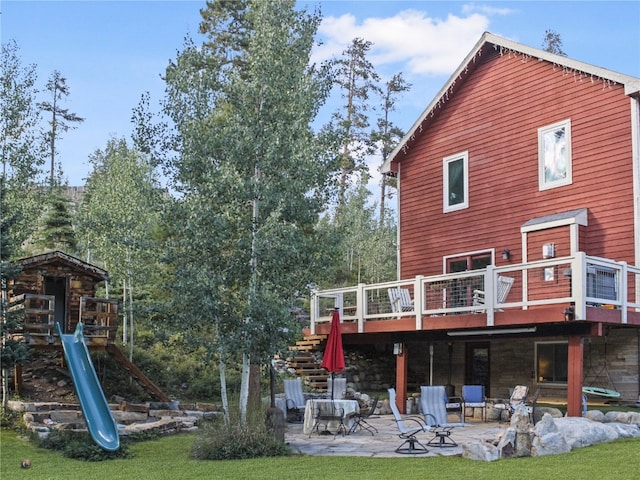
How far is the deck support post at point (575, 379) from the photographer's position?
11773 mm

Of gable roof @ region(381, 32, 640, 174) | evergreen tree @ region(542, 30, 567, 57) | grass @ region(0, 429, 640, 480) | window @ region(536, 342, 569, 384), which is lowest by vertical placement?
grass @ region(0, 429, 640, 480)

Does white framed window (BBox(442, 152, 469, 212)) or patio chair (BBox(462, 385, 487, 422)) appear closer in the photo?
patio chair (BBox(462, 385, 487, 422))

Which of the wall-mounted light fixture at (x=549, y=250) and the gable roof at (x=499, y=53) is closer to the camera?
the gable roof at (x=499, y=53)

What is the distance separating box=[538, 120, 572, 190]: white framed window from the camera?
15.6m

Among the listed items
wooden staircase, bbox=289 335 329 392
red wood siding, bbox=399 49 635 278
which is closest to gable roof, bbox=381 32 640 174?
red wood siding, bbox=399 49 635 278

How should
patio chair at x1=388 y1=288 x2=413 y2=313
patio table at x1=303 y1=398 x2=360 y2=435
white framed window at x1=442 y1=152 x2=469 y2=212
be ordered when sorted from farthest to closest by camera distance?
1. white framed window at x1=442 y1=152 x2=469 y2=212
2. patio chair at x1=388 y1=288 x2=413 y2=313
3. patio table at x1=303 y1=398 x2=360 y2=435

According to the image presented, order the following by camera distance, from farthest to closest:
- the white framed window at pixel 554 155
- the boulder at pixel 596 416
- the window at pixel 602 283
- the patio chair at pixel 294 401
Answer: the white framed window at pixel 554 155 → the patio chair at pixel 294 401 → the window at pixel 602 283 → the boulder at pixel 596 416

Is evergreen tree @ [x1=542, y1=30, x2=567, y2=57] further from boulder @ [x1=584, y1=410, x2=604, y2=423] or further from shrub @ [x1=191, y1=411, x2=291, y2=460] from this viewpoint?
shrub @ [x1=191, y1=411, x2=291, y2=460]

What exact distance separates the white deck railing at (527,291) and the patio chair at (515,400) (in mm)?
1444

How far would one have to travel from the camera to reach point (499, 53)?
17406mm

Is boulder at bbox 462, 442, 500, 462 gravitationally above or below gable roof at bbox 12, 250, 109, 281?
below

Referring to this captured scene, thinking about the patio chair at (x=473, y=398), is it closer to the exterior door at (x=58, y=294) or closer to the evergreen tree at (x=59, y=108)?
the exterior door at (x=58, y=294)

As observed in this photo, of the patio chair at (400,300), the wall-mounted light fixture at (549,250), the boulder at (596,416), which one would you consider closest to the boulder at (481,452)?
the boulder at (596,416)

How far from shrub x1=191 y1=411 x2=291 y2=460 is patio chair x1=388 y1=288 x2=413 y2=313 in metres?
6.16
